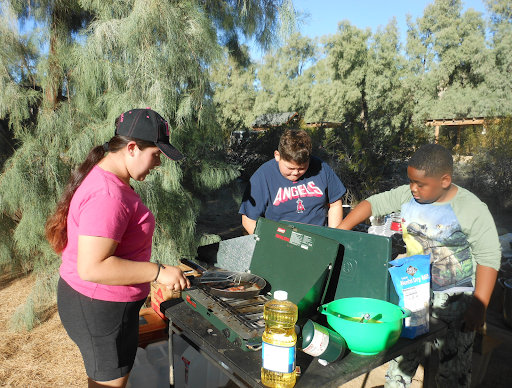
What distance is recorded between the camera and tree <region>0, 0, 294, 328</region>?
300 cm

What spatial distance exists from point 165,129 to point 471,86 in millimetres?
20328

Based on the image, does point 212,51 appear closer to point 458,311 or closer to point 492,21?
point 458,311

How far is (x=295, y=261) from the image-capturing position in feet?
4.80

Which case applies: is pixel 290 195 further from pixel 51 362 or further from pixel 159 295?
pixel 51 362

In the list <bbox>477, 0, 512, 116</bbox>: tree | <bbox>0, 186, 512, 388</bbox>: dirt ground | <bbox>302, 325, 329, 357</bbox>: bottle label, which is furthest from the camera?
<bbox>477, 0, 512, 116</bbox>: tree

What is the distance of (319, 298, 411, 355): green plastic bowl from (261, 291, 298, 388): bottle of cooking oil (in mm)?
213

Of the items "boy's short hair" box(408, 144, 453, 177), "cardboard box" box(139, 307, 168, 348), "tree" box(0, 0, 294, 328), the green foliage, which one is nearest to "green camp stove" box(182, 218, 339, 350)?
"boy's short hair" box(408, 144, 453, 177)

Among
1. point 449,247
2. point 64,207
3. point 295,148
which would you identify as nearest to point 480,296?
point 449,247

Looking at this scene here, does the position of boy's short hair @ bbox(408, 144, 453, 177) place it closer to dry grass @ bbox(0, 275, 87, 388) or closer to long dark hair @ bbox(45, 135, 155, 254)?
long dark hair @ bbox(45, 135, 155, 254)

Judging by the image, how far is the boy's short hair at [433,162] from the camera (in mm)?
1568

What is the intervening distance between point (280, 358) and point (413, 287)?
23.2 inches

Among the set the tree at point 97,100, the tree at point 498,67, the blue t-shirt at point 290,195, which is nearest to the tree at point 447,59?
the tree at point 498,67

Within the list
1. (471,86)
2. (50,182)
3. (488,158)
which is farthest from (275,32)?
(471,86)

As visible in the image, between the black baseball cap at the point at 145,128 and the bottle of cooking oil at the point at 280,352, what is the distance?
0.72m
